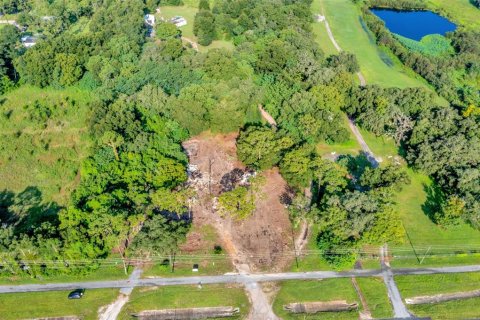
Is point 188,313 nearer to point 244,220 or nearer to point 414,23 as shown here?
point 244,220

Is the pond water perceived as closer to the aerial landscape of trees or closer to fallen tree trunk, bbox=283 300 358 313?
the aerial landscape of trees

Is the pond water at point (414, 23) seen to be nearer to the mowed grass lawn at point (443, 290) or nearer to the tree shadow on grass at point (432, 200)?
the tree shadow on grass at point (432, 200)

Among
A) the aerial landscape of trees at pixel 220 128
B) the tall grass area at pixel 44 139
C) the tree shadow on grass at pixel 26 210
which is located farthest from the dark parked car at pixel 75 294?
the tall grass area at pixel 44 139

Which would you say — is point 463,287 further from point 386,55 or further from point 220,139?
point 386,55

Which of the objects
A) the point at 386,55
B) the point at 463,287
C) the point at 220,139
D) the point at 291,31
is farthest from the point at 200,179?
the point at 386,55

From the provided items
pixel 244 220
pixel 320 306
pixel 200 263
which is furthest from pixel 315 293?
pixel 200 263

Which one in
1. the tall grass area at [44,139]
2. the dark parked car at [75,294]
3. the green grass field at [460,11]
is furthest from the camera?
the green grass field at [460,11]
